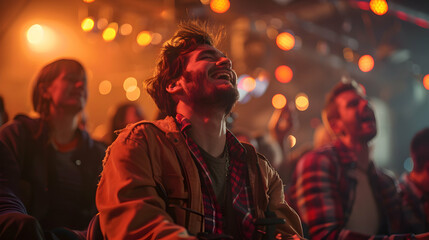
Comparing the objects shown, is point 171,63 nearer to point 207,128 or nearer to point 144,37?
point 207,128

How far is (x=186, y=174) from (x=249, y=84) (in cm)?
664

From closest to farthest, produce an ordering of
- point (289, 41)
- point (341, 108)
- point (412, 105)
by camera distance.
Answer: point (341, 108) → point (289, 41) → point (412, 105)

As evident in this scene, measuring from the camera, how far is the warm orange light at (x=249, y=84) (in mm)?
8236

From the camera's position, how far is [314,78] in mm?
11109

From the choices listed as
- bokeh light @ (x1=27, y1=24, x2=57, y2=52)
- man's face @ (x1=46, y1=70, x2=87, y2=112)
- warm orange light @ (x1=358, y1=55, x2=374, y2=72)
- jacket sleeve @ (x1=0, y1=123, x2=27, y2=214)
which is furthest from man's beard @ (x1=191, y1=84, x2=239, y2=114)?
warm orange light @ (x1=358, y1=55, x2=374, y2=72)

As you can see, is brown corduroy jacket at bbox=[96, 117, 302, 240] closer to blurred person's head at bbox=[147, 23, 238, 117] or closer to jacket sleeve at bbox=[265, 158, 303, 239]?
jacket sleeve at bbox=[265, 158, 303, 239]

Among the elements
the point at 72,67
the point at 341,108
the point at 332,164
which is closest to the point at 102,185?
the point at 72,67

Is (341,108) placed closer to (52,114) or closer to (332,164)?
(332,164)

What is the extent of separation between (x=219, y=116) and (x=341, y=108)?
189 cm

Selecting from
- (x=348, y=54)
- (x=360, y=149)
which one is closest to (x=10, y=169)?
(x=360, y=149)

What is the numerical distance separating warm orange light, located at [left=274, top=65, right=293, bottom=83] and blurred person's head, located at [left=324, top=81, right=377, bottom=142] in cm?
513

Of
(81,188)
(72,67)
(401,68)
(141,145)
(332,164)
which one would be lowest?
(81,188)

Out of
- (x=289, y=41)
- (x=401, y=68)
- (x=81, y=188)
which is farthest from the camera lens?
(x=401, y=68)

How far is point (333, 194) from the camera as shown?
3180 mm
